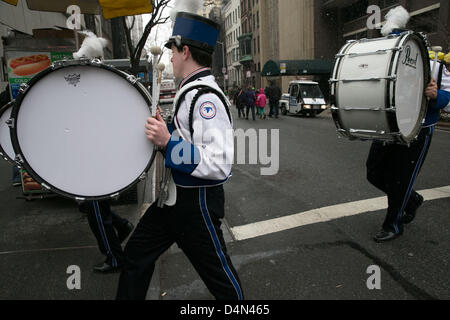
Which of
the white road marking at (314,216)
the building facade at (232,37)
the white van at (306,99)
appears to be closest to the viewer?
the white road marking at (314,216)

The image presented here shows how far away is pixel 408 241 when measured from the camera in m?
3.71

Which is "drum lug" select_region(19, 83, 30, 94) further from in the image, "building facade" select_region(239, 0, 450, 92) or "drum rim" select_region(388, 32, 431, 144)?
"building facade" select_region(239, 0, 450, 92)

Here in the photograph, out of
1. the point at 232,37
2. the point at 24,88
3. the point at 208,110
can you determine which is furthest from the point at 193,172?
the point at 232,37

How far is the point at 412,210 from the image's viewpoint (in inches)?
155

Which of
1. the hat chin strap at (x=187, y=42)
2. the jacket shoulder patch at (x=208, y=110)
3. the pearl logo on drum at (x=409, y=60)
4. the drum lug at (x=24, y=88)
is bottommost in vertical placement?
the jacket shoulder patch at (x=208, y=110)

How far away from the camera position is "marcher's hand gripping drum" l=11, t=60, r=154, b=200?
2.04 meters

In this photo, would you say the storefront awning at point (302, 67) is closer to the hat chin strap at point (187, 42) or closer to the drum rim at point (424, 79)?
the drum rim at point (424, 79)

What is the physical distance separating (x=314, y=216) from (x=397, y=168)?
1240 millimetres

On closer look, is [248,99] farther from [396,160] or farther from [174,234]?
[174,234]

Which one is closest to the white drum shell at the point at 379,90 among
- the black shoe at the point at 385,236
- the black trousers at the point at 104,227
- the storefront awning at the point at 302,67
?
the black shoe at the point at 385,236

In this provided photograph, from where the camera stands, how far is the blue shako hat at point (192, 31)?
2.05 m

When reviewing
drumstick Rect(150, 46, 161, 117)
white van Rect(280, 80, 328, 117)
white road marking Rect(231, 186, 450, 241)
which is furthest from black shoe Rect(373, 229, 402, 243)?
white van Rect(280, 80, 328, 117)

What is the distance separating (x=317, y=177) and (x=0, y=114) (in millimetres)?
4914

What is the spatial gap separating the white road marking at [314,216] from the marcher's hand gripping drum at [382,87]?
123 centimetres
